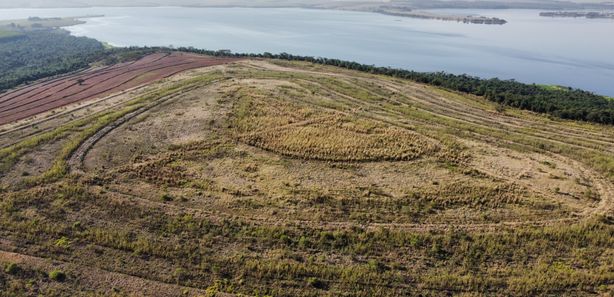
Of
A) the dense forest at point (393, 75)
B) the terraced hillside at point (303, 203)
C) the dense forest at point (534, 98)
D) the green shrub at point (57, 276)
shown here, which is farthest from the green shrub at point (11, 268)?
the dense forest at point (393, 75)

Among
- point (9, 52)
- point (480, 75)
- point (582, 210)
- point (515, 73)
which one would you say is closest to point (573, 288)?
point (582, 210)

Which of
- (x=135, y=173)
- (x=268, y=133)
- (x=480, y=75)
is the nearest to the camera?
(x=135, y=173)

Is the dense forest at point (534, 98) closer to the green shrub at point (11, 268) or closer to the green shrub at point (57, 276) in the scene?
the green shrub at point (57, 276)

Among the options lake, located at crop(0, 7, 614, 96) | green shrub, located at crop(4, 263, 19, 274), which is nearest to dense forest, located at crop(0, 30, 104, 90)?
lake, located at crop(0, 7, 614, 96)

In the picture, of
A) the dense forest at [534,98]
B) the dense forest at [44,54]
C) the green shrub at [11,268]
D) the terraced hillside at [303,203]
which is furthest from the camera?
the dense forest at [44,54]

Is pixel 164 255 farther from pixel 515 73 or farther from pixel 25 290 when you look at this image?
pixel 515 73

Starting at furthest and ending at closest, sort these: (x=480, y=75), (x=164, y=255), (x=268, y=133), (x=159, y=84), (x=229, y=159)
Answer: (x=480, y=75), (x=159, y=84), (x=268, y=133), (x=229, y=159), (x=164, y=255)

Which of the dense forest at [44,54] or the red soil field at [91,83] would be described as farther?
the dense forest at [44,54]
